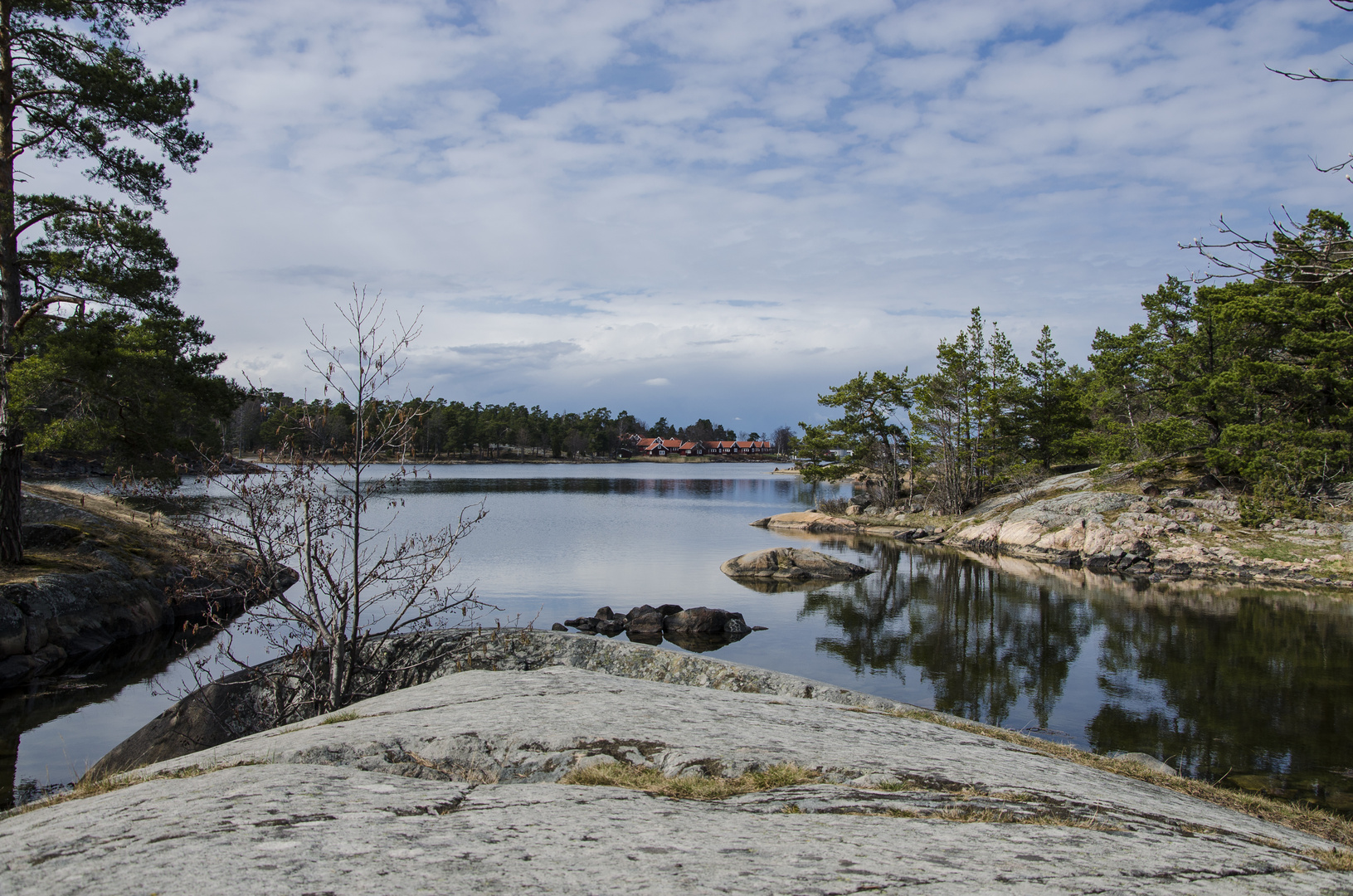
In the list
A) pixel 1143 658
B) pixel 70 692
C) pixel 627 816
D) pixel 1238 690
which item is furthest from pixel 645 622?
pixel 627 816

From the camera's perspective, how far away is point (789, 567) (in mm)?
33531

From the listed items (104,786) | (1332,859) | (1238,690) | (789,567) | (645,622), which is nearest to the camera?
(1332,859)

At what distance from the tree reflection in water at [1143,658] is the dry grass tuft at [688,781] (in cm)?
1026

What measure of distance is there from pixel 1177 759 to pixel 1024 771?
879cm

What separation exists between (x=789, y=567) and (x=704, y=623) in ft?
36.7

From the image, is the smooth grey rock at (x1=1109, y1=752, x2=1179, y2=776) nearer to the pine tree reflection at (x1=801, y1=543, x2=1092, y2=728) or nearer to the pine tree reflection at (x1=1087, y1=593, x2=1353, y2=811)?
the pine tree reflection at (x1=1087, y1=593, x2=1353, y2=811)

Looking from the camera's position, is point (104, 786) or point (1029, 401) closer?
point (104, 786)

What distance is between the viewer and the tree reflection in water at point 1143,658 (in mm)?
13656

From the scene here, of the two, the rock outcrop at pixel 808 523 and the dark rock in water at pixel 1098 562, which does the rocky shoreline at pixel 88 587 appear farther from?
the rock outcrop at pixel 808 523

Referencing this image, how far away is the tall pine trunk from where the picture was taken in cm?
1741

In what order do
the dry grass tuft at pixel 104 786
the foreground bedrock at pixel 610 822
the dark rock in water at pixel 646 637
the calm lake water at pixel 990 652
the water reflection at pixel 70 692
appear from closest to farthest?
the foreground bedrock at pixel 610 822
the dry grass tuft at pixel 104 786
the water reflection at pixel 70 692
the calm lake water at pixel 990 652
the dark rock in water at pixel 646 637

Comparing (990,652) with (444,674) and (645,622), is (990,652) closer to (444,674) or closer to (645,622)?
(645,622)

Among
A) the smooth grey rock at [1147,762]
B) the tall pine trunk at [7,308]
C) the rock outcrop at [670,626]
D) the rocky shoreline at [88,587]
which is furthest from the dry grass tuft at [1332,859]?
the tall pine trunk at [7,308]

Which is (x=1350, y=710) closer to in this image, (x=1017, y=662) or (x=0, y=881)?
(x=1017, y=662)
